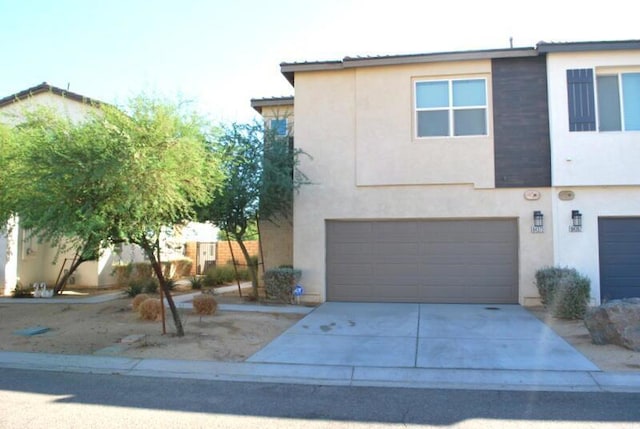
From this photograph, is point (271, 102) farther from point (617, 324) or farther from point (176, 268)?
point (617, 324)

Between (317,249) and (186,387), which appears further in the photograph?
(317,249)

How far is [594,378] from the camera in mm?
7402

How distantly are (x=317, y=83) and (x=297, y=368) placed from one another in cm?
945

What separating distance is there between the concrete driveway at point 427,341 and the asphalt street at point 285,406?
1.25 metres

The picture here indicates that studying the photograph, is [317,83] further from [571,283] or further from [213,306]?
[571,283]

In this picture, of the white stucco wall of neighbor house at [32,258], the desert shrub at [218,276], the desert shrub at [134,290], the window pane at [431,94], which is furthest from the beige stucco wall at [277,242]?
the white stucco wall of neighbor house at [32,258]

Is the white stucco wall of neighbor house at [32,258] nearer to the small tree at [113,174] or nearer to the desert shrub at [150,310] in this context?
the desert shrub at [150,310]

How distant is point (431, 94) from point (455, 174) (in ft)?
7.81

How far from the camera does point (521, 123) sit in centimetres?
1420

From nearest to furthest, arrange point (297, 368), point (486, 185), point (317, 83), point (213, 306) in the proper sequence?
point (297, 368) → point (213, 306) → point (486, 185) → point (317, 83)

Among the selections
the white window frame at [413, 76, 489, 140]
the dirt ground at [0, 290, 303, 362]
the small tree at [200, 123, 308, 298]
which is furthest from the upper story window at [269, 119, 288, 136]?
the dirt ground at [0, 290, 303, 362]

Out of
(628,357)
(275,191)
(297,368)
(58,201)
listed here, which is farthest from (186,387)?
(275,191)

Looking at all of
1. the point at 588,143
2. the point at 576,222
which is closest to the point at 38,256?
the point at 576,222

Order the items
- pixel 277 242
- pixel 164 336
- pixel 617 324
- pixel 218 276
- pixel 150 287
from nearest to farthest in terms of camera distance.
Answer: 1. pixel 617 324
2. pixel 164 336
3. pixel 150 287
4. pixel 277 242
5. pixel 218 276
